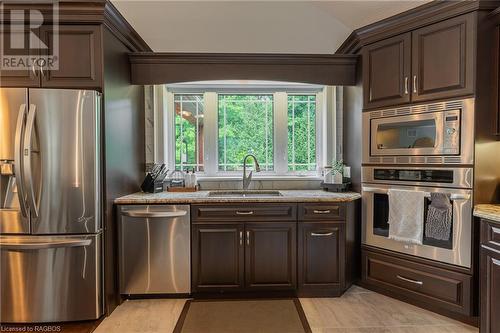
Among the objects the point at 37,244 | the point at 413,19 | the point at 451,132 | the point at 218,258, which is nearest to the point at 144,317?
the point at 218,258

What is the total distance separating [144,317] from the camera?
2.36 metres

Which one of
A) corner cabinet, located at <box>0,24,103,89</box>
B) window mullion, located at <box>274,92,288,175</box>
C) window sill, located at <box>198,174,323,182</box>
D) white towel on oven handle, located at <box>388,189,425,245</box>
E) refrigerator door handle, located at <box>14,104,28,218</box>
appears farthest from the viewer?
window mullion, located at <box>274,92,288,175</box>

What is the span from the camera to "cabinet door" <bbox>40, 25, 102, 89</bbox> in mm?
2262

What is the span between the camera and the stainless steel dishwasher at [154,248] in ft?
8.38

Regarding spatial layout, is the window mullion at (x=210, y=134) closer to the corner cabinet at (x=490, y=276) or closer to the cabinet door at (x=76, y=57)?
the cabinet door at (x=76, y=57)

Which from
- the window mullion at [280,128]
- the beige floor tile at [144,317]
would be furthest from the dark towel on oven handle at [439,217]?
the beige floor tile at [144,317]

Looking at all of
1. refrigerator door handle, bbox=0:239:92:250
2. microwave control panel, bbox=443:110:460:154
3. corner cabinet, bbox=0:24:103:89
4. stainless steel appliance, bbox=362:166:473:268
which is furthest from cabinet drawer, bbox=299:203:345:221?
corner cabinet, bbox=0:24:103:89

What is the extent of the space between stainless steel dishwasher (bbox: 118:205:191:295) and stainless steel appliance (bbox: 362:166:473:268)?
1.64 meters

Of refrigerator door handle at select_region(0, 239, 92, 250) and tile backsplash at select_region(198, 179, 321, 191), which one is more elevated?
tile backsplash at select_region(198, 179, 321, 191)

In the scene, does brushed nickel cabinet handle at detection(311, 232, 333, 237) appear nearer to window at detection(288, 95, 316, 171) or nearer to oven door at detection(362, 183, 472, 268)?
oven door at detection(362, 183, 472, 268)

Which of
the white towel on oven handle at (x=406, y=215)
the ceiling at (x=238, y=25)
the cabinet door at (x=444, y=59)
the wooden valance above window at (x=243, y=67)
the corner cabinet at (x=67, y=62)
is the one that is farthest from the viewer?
the ceiling at (x=238, y=25)

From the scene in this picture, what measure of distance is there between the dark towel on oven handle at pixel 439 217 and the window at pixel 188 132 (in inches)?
92.8

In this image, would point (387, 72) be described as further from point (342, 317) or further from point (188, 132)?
point (188, 132)

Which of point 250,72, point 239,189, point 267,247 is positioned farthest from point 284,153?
point 267,247
